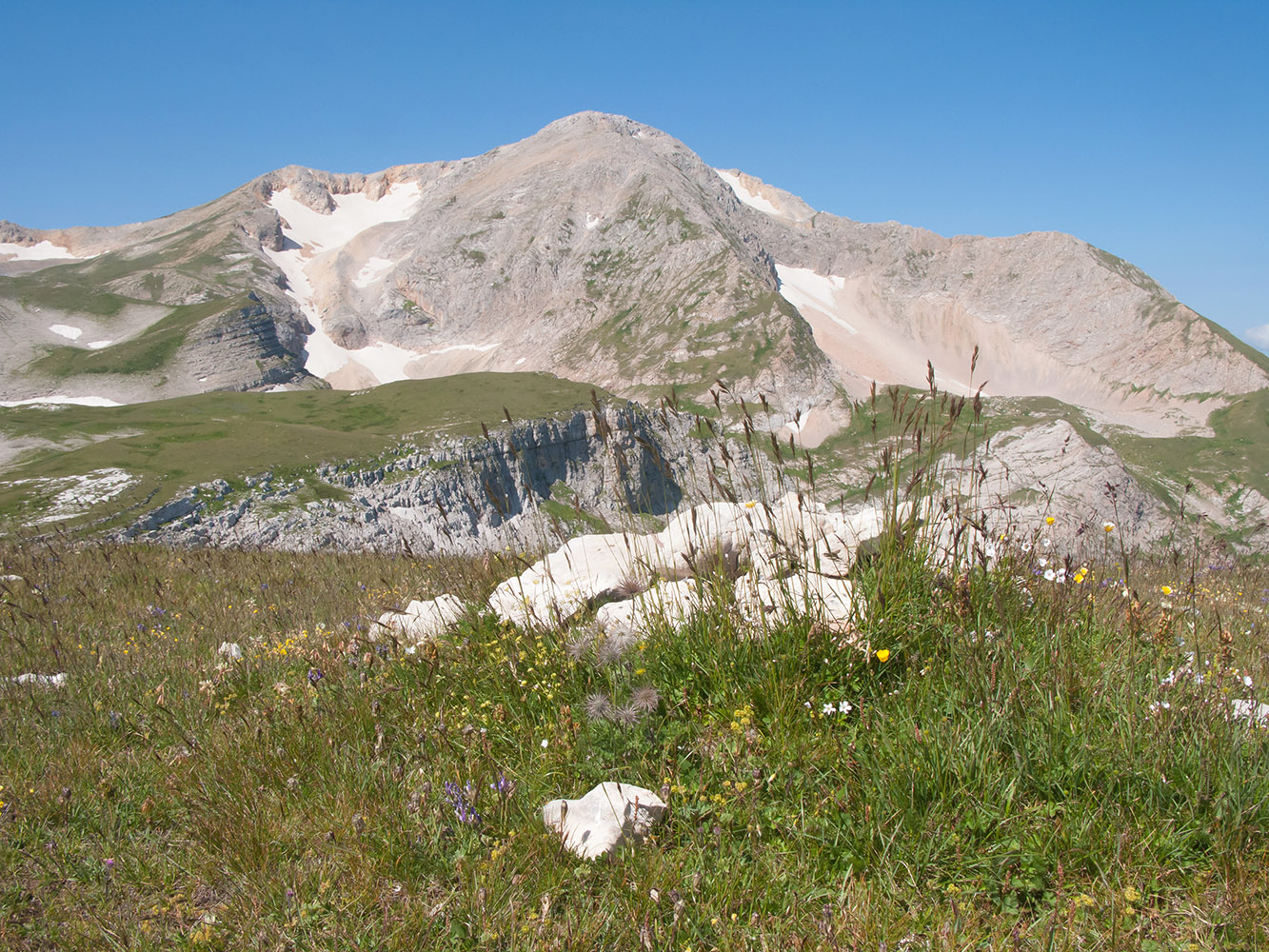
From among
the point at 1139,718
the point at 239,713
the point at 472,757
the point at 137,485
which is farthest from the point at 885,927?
the point at 137,485

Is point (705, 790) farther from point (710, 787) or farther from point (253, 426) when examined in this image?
point (253, 426)

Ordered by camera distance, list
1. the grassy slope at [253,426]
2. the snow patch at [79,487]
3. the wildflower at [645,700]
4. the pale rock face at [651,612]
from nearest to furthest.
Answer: the wildflower at [645,700]
the pale rock face at [651,612]
the snow patch at [79,487]
the grassy slope at [253,426]

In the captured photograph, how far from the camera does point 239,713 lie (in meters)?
4.68

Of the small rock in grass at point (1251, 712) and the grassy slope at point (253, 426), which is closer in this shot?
the small rock in grass at point (1251, 712)

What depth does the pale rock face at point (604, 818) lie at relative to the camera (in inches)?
122

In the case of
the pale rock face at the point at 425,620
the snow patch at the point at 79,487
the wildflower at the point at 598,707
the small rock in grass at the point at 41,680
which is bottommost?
the snow patch at the point at 79,487

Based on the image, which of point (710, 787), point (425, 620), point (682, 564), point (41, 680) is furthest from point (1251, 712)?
point (41, 680)

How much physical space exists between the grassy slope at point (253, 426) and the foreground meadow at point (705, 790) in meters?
50.4

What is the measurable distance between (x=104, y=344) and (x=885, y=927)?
212648mm

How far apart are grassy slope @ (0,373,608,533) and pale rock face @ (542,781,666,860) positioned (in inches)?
A: 2070

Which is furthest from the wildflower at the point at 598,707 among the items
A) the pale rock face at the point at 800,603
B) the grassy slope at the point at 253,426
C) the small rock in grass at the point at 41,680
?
the grassy slope at the point at 253,426

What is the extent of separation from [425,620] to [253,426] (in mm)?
83173

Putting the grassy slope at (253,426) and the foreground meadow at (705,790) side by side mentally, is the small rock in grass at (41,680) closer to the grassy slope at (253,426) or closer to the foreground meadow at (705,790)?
the foreground meadow at (705,790)

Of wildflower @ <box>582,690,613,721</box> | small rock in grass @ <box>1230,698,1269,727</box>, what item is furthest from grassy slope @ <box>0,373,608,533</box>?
small rock in grass @ <box>1230,698,1269,727</box>
